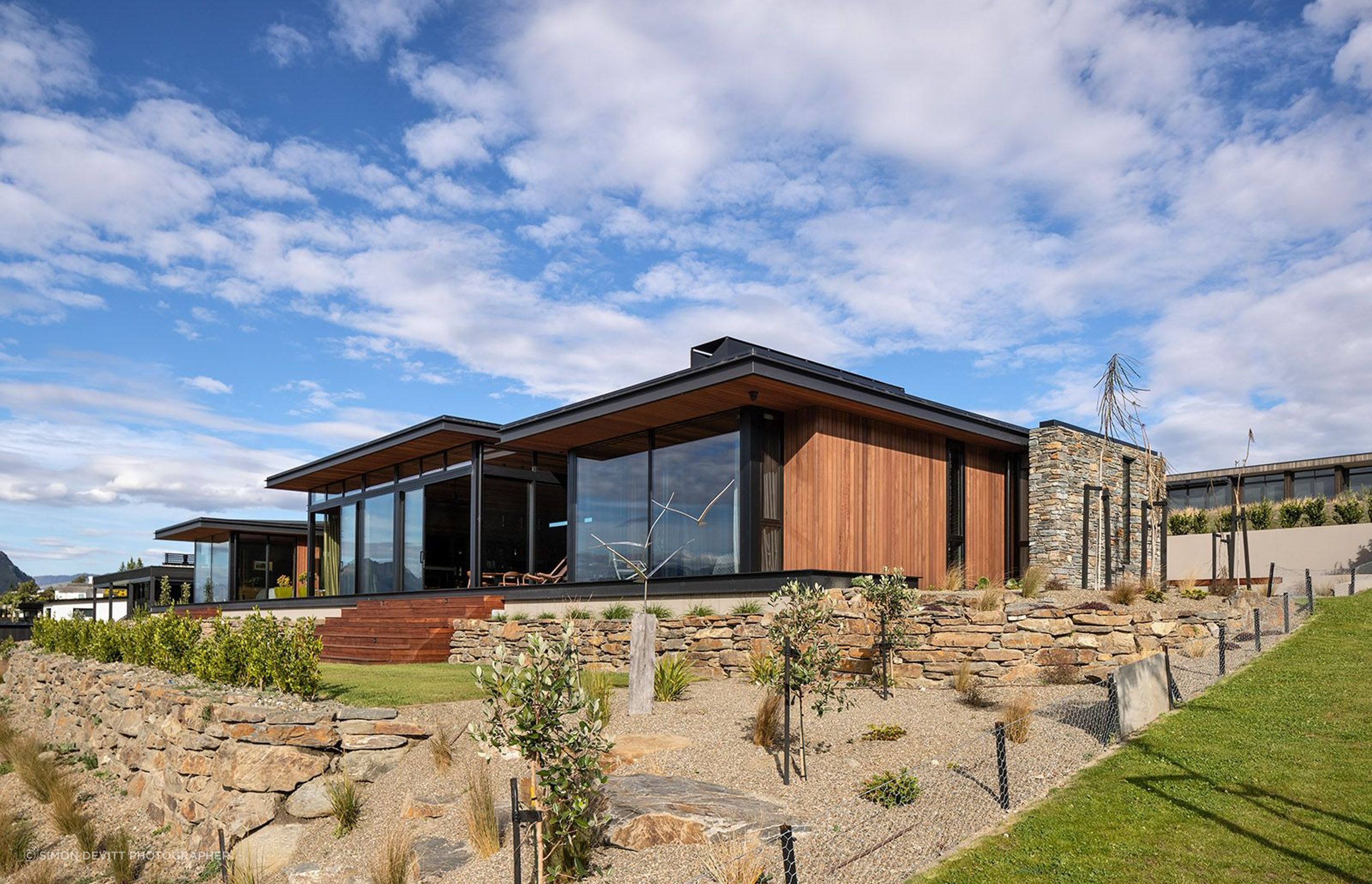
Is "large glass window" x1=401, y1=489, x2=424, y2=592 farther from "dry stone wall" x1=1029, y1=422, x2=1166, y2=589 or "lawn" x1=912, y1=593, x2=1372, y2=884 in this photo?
"lawn" x1=912, y1=593, x2=1372, y2=884

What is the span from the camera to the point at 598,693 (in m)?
8.91

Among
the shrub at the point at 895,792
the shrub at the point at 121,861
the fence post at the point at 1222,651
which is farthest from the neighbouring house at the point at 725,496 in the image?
the shrub at the point at 121,861

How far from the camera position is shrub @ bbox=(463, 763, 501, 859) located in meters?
6.30

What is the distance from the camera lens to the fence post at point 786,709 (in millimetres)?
6855

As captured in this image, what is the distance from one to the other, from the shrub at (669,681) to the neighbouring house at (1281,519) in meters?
14.3

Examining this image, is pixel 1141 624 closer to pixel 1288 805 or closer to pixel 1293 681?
pixel 1293 681

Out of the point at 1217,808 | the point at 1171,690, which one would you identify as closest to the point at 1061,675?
the point at 1171,690

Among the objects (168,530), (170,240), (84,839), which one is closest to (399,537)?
(170,240)

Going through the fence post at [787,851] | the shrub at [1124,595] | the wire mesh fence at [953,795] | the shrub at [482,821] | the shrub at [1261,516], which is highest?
the shrub at [1261,516]

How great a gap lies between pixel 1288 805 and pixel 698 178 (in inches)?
416

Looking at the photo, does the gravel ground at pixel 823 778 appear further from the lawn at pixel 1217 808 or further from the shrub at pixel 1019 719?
the lawn at pixel 1217 808

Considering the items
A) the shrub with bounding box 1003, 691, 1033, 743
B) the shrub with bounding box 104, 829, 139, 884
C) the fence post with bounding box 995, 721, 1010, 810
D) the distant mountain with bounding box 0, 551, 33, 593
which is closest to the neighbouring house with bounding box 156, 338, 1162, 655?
the shrub with bounding box 1003, 691, 1033, 743

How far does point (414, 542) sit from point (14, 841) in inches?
457

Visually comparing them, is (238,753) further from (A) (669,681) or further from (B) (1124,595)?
(B) (1124,595)
